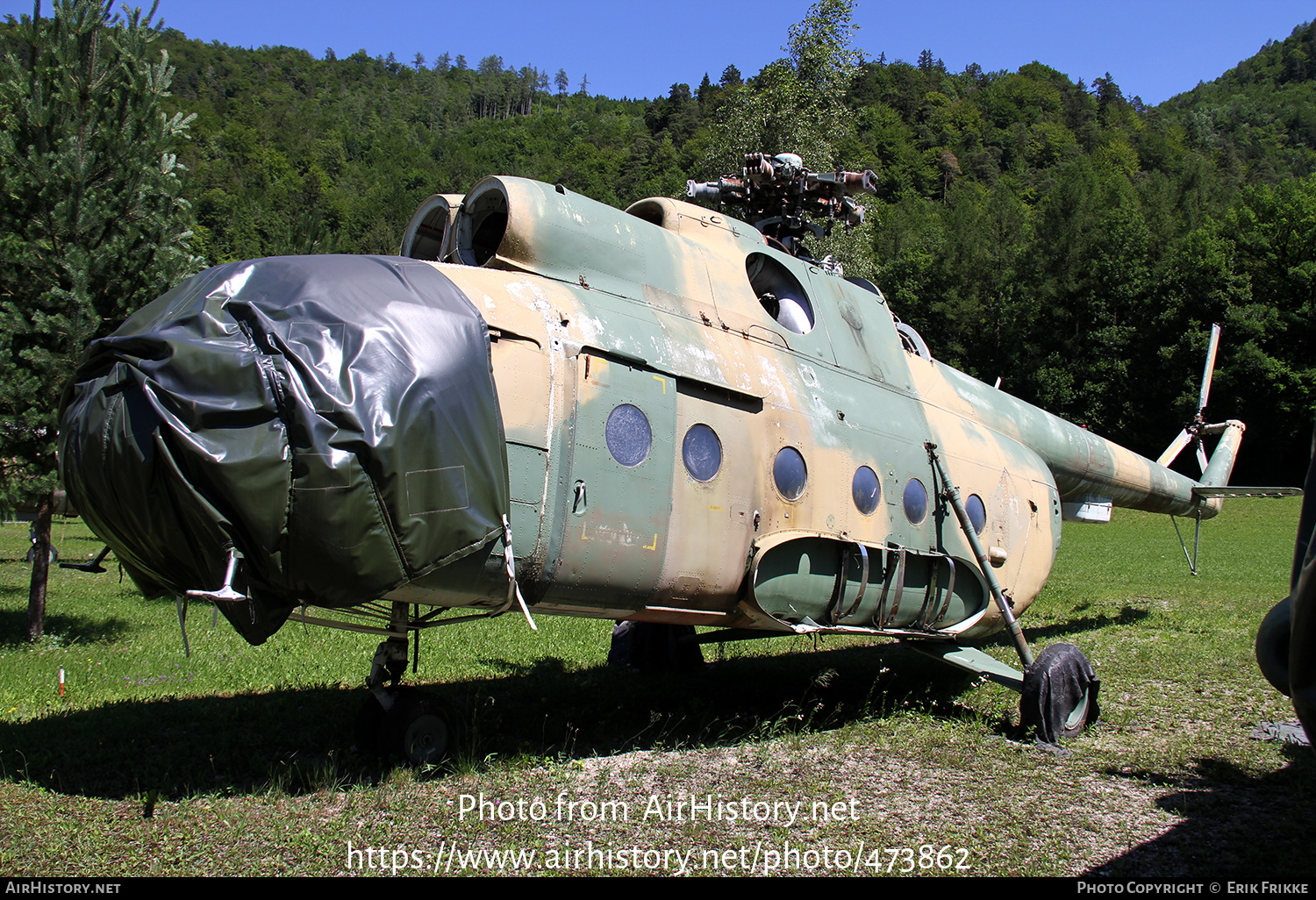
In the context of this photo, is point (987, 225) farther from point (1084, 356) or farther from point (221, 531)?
point (221, 531)

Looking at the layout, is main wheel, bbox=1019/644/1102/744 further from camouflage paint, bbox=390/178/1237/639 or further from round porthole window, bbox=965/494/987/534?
round porthole window, bbox=965/494/987/534

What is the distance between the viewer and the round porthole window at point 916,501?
739 cm

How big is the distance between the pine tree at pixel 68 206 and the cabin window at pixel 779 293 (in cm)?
666

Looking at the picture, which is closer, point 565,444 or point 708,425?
point 565,444

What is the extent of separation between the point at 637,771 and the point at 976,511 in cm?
→ 402

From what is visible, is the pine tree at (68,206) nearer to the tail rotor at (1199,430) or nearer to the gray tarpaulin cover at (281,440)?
the gray tarpaulin cover at (281,440)

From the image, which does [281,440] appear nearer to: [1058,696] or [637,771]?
[637,771]

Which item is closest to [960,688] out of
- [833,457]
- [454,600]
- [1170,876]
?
[833,457]

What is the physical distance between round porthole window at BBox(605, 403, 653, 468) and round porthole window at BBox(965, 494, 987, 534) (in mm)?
3725

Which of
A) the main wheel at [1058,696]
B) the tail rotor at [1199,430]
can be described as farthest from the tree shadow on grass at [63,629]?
the tail rotor at [1199,430]

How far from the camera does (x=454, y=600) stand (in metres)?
5.20

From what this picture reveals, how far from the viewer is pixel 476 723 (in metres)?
6.82

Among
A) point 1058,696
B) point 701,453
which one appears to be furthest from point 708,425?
point 1058,696

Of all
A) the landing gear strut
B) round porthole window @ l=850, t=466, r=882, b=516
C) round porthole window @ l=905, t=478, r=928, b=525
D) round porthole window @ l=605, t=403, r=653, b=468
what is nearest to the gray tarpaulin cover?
round porthole window @ l=605, t=403, r=653, b=468
